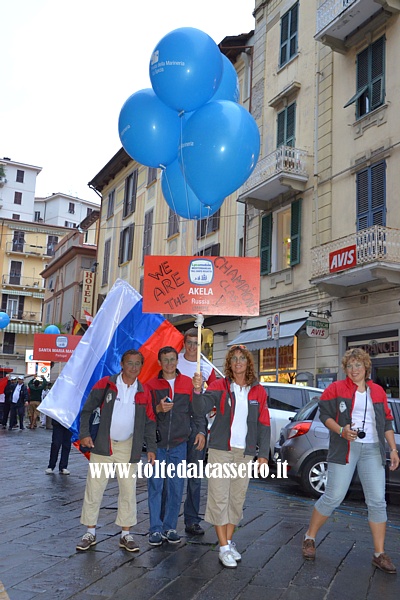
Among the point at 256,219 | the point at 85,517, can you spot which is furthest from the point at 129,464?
the point at 256,219

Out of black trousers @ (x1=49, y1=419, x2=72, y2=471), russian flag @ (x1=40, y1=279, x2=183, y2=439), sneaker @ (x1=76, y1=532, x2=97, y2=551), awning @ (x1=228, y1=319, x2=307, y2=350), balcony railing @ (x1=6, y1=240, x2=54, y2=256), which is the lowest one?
sneaker @ (x1=76, y1=532, x2=97, y2=551)

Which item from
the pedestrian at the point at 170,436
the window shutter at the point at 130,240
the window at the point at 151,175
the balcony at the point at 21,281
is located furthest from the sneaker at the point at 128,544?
the balcony at the point at 21,281

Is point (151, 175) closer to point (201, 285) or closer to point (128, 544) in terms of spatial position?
point (201, 285)

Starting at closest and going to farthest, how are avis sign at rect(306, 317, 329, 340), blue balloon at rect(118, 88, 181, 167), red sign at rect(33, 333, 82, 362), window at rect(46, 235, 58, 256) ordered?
blue balloon at rect(118, 88, 181, 167) → avis sign at rect(306, 317, 329, 340) → red sign at rect(33, 333, 82, 362) → window at rect(46, 235, 58, 256)

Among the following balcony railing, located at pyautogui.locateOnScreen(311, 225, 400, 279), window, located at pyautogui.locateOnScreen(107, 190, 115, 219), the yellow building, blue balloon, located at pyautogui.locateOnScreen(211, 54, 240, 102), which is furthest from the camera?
the yellow building

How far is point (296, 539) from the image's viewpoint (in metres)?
5.84

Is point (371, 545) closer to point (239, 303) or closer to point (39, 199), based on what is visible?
point (239, 303)

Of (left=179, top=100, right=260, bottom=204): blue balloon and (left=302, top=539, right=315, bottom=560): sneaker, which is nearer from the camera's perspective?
(left=302, top=539, right=315, bottom=560): sneaker

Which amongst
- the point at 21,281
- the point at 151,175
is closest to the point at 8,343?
the point at 21,281

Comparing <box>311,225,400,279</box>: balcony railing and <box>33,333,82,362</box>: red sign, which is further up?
<box>311,225,400,279</box>: balcony railing

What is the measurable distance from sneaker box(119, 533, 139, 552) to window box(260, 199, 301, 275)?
1401 cm

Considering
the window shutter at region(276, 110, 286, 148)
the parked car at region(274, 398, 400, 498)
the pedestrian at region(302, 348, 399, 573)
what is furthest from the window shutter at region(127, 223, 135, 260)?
the pedestrian at region(302, 348, 399, 573)

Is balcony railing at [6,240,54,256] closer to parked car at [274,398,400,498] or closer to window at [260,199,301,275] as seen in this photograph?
window at [260,199,301,275]

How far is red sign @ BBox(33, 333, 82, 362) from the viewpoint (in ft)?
70.1
